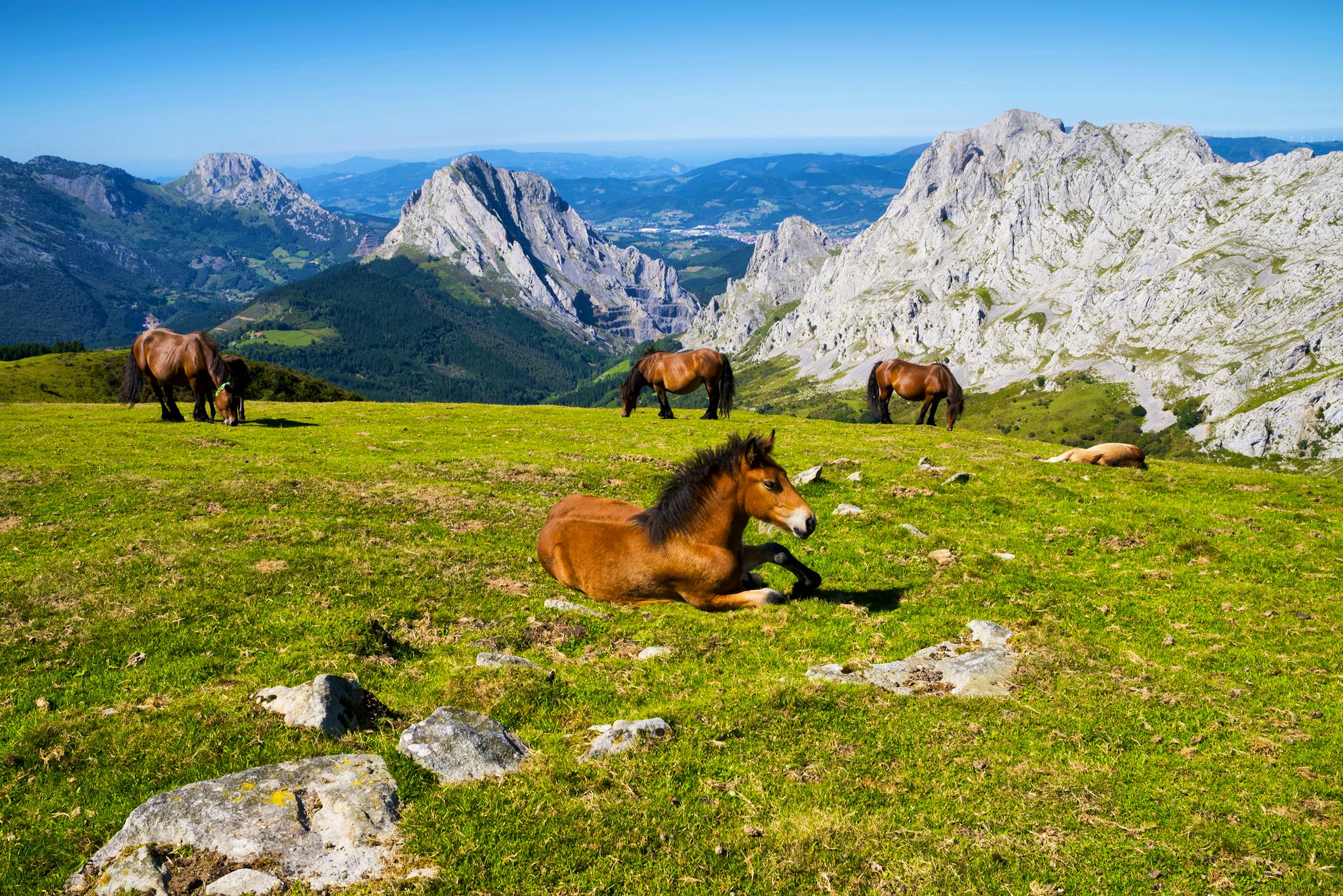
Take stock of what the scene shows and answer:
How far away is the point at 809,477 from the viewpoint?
23.2 m

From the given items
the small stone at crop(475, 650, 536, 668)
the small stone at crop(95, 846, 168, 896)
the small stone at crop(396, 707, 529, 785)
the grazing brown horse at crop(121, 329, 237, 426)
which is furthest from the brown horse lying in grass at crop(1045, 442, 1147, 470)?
the grazing brown horse at crop(121, 329, 237, 426)

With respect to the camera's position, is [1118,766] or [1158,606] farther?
[1158,606]

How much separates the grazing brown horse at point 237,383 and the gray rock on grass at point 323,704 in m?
33.0

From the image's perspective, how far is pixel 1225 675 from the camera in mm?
10797

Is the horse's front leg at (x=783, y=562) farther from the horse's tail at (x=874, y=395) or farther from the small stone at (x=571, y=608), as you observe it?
the horse's tail at (x=874, y=395)

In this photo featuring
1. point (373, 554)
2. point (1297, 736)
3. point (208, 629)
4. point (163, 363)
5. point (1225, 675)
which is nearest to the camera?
point (1297, 736)

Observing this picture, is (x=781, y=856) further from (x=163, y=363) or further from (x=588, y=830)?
(x=163, y=363)

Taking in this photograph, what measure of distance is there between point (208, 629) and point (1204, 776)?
14.7 metres

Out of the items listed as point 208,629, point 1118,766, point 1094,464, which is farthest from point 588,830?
point 1094,464

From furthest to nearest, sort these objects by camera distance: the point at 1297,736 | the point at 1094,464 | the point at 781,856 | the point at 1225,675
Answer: the point at 1094,464
the point at 1225,675
the point at 1297,736
the point at 781,856

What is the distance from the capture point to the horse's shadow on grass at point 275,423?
37.9 metres

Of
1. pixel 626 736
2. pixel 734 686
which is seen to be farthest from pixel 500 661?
pixel 734 686

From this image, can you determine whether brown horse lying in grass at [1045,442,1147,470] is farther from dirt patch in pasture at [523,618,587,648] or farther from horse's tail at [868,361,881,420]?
dirt patch in pasture at [523,618,587,648]

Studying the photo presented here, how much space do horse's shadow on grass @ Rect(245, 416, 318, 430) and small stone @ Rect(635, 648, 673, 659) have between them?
3314 centimetres
